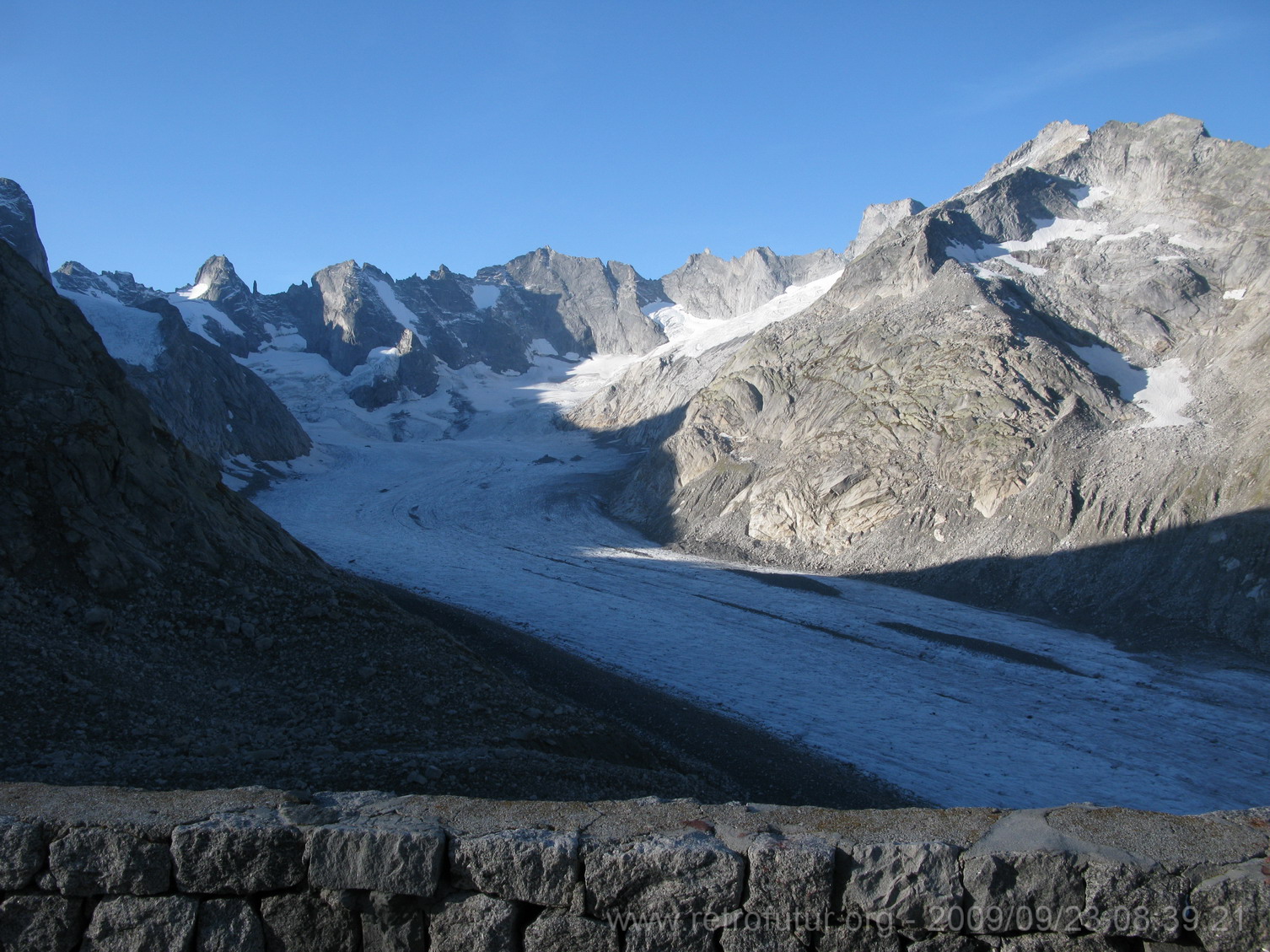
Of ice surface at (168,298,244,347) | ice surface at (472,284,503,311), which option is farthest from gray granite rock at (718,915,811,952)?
ice surface at (472,284,503,311)

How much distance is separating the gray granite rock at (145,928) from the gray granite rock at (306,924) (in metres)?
0.39

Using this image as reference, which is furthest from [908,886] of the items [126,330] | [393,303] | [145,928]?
[393,303]

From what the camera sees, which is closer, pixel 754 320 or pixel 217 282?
pixel 754 320

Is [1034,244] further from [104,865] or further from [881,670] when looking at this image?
[104,865]

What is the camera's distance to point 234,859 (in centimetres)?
406

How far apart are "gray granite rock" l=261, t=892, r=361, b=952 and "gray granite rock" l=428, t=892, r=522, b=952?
0.46 meters

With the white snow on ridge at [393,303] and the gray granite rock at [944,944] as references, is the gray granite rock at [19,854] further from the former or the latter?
the white snow on ridge at [393,303]

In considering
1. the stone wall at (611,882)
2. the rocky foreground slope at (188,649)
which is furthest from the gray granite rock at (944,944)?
the rocky foreground slope at (188,649)

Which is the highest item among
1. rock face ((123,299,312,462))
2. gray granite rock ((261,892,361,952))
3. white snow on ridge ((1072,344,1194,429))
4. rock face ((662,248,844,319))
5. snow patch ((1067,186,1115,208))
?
rock face ((662,248,844,319))

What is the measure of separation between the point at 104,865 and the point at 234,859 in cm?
66

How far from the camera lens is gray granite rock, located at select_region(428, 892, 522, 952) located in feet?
13.0

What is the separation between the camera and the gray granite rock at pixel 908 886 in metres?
3.84

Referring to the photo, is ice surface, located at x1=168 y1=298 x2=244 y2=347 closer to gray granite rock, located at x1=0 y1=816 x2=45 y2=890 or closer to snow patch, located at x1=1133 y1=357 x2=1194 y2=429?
snow patch, located at x1=1133 y1=357 x2=1194 y2=429

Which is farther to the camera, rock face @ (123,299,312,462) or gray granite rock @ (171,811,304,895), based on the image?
rock face @ (123,299,312,462)
